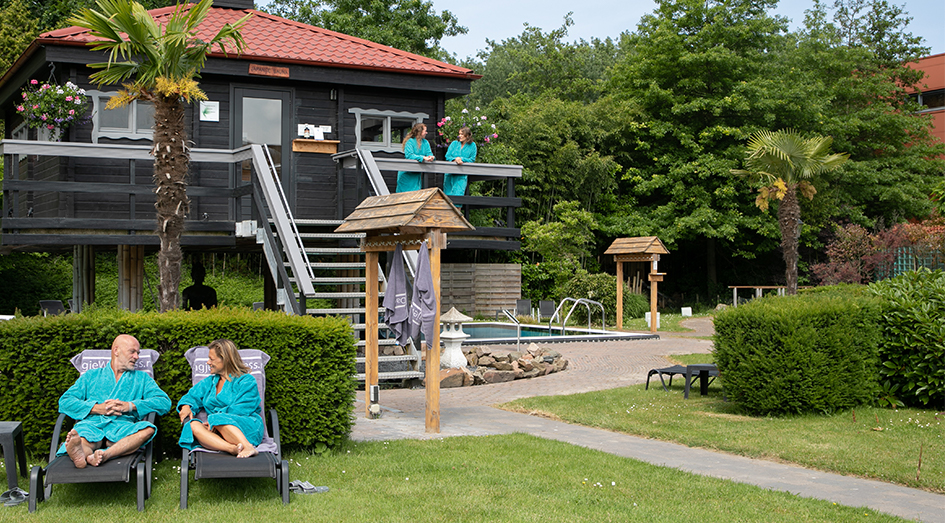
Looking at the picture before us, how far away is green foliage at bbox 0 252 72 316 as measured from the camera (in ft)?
73.6

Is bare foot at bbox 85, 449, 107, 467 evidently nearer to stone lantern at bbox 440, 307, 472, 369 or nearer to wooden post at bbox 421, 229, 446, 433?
wooden post at bbox 421, 229, 446, 433

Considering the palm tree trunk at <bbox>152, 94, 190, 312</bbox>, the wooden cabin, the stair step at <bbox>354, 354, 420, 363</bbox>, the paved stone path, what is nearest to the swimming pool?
the paved stone path

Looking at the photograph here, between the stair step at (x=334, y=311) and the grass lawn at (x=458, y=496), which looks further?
the stair step at (x=334, y=311)

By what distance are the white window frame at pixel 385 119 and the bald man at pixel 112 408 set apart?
33.5 feet

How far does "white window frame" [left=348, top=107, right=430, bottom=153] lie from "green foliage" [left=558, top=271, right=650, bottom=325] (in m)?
9.90

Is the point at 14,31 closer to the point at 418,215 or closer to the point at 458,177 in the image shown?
the point at 458,177

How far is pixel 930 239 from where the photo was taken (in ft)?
87.6

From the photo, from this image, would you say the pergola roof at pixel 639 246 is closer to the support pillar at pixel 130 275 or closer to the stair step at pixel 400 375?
the stair step at pixel 400 375

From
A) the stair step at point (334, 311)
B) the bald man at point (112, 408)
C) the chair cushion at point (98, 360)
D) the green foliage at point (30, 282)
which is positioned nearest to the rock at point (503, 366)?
the stair step at point (334, 311)

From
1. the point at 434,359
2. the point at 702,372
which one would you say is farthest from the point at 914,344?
the point at 434,359

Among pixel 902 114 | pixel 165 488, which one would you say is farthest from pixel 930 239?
pixel 165 488

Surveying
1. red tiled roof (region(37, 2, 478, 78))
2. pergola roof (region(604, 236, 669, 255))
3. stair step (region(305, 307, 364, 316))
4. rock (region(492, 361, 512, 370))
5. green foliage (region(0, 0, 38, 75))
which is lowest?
rock (region(492, 361, 512, 370))

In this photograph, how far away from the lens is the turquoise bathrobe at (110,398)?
5.89 m

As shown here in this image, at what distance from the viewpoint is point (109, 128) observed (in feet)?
48.1
